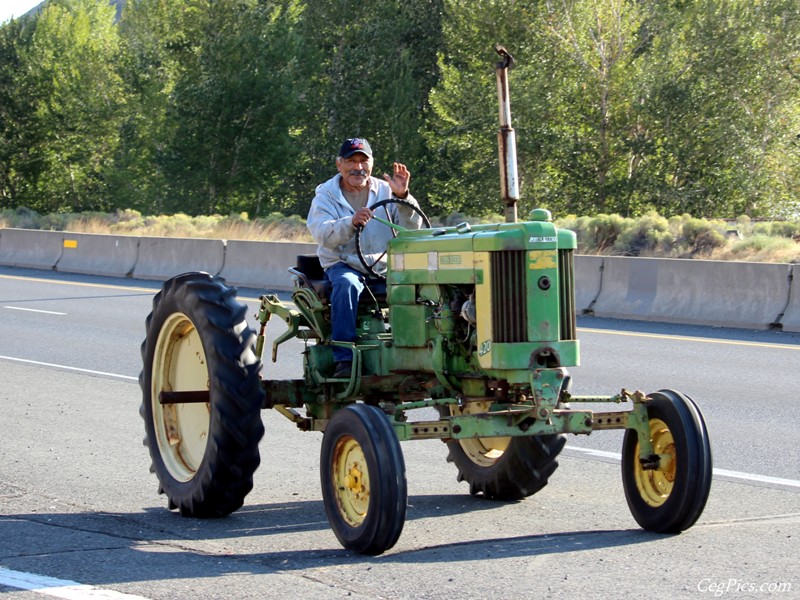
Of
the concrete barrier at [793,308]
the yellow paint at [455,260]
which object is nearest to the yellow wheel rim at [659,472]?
the yellow paint at [455,260]

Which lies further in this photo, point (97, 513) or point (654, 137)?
point (654, 137)

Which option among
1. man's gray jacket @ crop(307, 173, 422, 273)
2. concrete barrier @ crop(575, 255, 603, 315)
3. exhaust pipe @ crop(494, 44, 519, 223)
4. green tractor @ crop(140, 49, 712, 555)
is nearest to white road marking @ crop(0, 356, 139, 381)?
green tractor @ crop(140, 49, 712, 555)

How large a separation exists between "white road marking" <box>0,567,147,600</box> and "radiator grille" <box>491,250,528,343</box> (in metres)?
2.07

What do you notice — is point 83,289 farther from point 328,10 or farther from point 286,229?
point 328,10

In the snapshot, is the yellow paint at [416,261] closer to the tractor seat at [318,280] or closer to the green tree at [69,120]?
the tractor seat at [318,280]

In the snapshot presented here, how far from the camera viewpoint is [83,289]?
74.9ft

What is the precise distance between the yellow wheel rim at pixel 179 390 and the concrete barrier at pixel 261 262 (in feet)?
49.2

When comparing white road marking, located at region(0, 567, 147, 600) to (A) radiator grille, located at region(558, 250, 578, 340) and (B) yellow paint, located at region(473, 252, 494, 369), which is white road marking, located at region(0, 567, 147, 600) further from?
(A) radiator grille, located at region(558, 250, 578, 340)

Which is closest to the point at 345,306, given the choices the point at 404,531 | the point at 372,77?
the point at 404,531

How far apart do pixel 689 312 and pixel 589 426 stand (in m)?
11.7

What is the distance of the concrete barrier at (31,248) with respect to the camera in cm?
2811

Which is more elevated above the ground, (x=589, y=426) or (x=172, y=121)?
(x=172, y=121)

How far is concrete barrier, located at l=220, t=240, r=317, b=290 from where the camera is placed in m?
23.1

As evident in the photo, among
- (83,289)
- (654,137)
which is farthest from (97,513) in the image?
(654,137)
